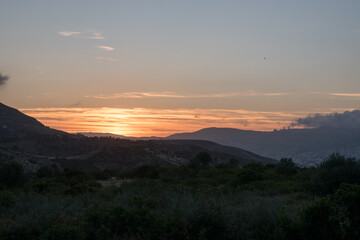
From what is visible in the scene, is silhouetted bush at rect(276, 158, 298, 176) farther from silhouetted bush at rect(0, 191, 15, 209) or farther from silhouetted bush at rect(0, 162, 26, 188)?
silhouetted bush at rect(0, 191, 15, 209)

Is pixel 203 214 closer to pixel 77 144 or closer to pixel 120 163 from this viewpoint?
pixel 120 163

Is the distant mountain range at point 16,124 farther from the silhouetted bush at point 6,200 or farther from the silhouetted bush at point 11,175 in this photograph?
the silhouetted bush at point 6,200

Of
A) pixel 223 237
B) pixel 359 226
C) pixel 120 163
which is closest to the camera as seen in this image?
pixel 359 226

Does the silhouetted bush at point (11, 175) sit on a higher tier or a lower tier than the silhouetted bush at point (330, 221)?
lower

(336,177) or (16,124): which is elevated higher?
(336,177)

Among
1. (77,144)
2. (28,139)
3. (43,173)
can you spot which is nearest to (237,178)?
(43,173)

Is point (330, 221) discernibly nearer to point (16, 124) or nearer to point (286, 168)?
point (286, 168)

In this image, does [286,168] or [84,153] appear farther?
[84,153]

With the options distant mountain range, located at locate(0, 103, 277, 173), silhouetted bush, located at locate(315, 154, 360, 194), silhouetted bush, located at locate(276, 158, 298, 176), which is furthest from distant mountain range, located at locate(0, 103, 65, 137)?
silhouetted bush, located at locate(315, 154, 360, 194)

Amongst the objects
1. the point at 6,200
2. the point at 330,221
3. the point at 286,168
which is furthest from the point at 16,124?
the point at 330,221

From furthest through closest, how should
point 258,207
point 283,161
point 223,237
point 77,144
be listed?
point 77,144
point 283,161
point 258,207
point 223,237

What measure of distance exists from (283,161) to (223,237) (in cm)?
2219

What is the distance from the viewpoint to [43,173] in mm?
34344

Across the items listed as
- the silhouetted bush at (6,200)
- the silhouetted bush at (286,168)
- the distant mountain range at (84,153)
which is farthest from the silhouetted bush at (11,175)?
the distant mountain range at (84,153)
